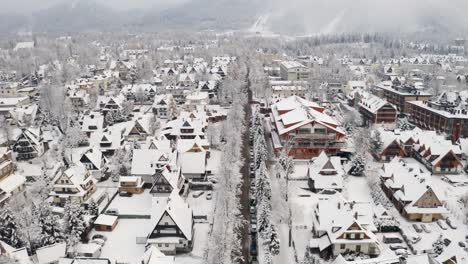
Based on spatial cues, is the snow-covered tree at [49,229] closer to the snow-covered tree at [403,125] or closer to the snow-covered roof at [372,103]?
the snow-covered tree at [403,125]

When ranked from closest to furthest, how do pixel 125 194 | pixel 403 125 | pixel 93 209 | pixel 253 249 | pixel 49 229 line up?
1. pixel 49 229
2. pixel 253 249
3. pixel 93 209
4. pixel 125 194
5. pixel 403 125

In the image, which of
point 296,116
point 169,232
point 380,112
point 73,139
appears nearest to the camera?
point 169,232

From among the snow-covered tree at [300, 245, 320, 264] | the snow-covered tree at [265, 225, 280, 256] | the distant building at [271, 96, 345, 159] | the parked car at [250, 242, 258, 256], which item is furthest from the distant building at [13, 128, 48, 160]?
the snow-covered tree at [300, 245, 320, 264]

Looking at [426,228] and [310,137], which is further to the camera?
[310,137]

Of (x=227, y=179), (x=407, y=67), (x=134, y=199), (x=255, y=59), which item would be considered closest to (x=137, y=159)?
(x=134, y=199)

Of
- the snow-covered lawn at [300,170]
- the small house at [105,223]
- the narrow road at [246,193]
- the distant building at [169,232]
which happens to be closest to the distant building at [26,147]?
the small house at [105,223]

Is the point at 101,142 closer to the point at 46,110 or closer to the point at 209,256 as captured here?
the point at 46,110

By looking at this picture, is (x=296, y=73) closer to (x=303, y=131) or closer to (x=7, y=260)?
(x=303, y=131)

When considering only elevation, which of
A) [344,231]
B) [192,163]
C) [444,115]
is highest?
[444,115]

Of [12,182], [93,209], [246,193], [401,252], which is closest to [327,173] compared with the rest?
[246,193]

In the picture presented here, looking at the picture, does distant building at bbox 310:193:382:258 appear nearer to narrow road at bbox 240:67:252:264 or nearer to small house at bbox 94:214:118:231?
narrow road at bbox 240:67:252:264

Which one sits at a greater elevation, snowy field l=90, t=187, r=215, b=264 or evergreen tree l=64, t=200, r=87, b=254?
evergreen tree l=64, t=200, r=87, b=254
